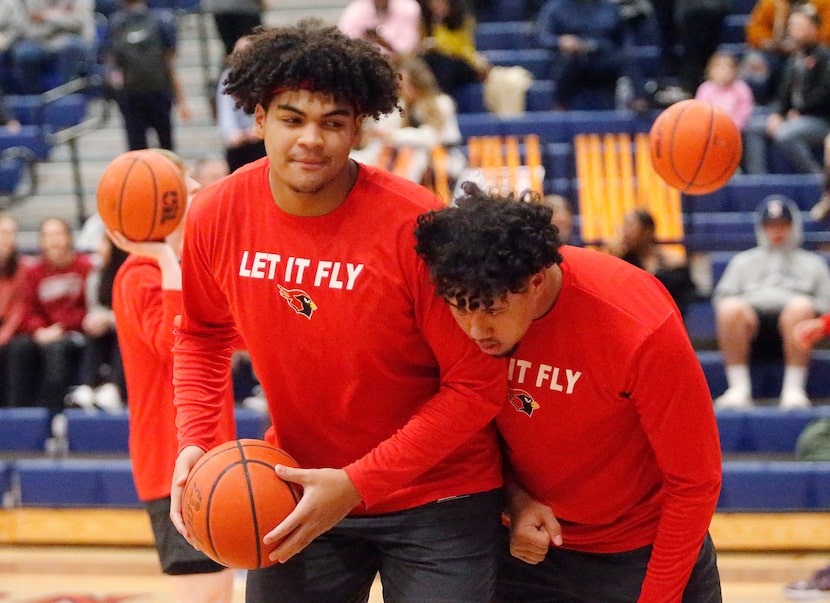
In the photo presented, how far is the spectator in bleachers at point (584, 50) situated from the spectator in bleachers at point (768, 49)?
3.14ft

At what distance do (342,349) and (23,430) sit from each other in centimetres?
444

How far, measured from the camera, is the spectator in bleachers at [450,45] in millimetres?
8508

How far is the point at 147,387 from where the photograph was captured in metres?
3.29

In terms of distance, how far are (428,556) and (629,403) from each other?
0.54 m

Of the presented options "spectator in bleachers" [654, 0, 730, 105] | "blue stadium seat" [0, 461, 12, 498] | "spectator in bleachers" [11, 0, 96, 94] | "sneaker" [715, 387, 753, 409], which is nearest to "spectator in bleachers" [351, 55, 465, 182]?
"spectator in bleachers" [654, 0, 730, 105]

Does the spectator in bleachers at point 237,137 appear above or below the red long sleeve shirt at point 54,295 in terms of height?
above

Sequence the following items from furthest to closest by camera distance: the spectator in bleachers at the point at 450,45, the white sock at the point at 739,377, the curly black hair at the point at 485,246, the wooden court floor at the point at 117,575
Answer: the spectator in bleachers at the point at 450,45
the white sock at the point at 739,377
the wooden court floor at the point at 117,575
the curly black hair at the point at 485,246

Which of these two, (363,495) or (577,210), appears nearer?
(363,495)

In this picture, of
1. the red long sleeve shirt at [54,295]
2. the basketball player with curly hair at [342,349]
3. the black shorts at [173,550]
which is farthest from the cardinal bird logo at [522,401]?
the red long sleeve shirt at [54,295]

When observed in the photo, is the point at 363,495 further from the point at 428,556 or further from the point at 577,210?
the point at 577,210

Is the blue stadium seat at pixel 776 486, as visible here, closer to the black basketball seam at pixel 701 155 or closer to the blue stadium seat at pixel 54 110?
the black basketball seam at pixel 701 155

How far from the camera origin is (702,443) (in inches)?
96.0

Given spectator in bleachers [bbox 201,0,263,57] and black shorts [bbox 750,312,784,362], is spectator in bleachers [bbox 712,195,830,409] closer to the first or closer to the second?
black shorts [bbox 750,312,784,362]

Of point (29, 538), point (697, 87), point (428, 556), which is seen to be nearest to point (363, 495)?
point (428, 556)
